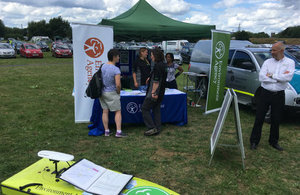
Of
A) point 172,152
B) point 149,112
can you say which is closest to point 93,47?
point 149,112

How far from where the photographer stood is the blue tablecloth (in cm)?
496

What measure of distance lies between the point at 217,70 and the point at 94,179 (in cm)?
453

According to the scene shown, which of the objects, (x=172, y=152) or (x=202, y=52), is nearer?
(x=172, y=152)

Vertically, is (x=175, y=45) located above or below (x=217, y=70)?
above

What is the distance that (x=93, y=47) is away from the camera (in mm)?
5184

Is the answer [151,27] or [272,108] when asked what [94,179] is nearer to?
[272,108]

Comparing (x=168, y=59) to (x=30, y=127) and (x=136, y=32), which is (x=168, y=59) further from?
(x=30, y=127)

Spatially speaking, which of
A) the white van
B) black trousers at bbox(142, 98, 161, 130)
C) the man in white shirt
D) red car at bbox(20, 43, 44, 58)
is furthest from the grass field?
the white van

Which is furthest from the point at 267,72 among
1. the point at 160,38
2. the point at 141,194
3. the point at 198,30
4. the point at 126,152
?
the point at 160,38

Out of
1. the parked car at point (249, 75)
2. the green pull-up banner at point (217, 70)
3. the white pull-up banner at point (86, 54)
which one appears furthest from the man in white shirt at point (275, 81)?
the white pull-up banner at point (86, 54)

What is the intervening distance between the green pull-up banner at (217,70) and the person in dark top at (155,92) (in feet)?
5.36

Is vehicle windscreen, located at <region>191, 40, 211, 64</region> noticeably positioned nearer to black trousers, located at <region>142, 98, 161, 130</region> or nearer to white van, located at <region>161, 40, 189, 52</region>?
black trousers, located at <region>142, 98, 161, 130</region>

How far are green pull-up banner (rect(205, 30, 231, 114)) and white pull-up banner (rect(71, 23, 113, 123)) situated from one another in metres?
2.48

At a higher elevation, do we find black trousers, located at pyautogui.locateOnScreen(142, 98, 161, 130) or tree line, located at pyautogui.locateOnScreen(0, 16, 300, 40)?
tree line, located at pyautogui.locateOnScreen(0, 16, 300, 40)
